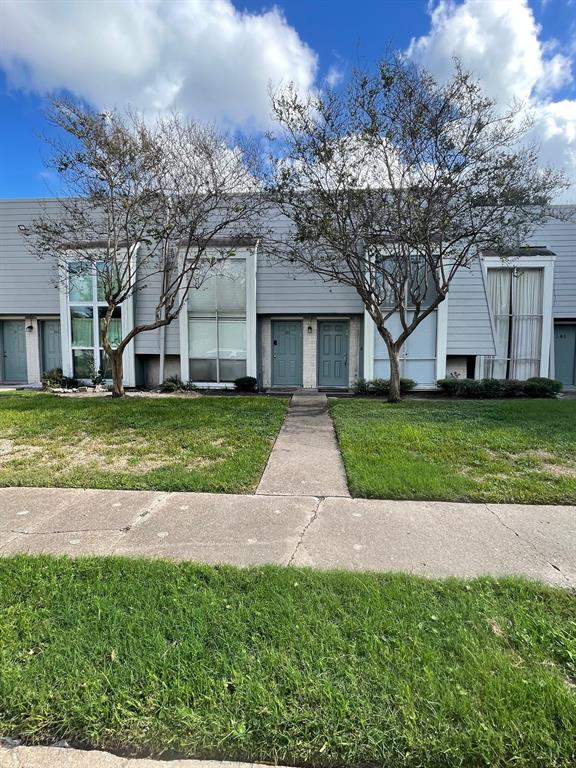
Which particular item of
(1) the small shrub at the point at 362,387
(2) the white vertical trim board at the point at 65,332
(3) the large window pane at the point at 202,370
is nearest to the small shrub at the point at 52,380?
(2) the white vertical trim board at the point at 65,332

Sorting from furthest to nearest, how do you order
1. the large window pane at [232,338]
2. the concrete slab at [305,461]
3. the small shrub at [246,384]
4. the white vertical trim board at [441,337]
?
the large window pane at [232,338] < the small shrub at [246,384] < the white vertical trim board at [441,337] < the concrete slab at [305,461]

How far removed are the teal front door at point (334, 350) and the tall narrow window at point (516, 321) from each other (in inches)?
176

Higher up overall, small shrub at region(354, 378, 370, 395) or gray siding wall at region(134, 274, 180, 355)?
gray siding wall at region(134, 274, 180, 355)

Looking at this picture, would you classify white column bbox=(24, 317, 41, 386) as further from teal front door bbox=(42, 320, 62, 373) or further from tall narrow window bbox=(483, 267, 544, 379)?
tall narrow window bbox=(483, 267, 544, 379)

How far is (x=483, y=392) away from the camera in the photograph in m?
11.6

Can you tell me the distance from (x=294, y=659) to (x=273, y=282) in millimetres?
12130

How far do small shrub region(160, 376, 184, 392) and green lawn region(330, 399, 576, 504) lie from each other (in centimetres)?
564

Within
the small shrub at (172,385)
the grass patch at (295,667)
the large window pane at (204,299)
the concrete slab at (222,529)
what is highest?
the large window pane at (204,299)

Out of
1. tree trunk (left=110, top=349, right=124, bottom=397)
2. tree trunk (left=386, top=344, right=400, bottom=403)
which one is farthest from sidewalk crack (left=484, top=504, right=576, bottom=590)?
tree trunk (left=110, top=349, right=124, bottom=397)

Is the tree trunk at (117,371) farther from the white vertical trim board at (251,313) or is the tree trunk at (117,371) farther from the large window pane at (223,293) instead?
the white vertical trim board at (251,313)

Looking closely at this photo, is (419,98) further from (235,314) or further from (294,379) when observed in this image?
(294,379)

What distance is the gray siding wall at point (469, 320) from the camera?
41.7ft

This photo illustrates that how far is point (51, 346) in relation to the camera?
1505cm

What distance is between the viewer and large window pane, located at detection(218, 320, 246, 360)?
1323cm
